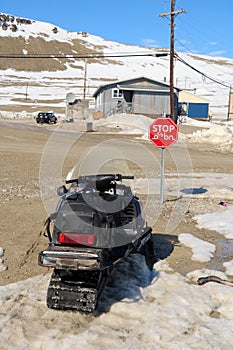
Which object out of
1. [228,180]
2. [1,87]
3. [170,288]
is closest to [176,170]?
[228,180]

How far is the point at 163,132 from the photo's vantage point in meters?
10.7

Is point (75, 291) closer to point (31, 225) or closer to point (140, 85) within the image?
point (31, 225)

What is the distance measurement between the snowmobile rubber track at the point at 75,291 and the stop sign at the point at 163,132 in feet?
20.0

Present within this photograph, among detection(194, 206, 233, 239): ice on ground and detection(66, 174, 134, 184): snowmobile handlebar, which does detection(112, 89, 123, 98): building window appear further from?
detection(66, 174, 134, 184): snowmobile handlebar

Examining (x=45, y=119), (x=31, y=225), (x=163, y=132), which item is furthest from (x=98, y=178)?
(x=45, y=119)

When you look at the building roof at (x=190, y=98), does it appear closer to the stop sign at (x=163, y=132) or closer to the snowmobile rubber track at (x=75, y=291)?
the stop sign at (x=163, y=132)

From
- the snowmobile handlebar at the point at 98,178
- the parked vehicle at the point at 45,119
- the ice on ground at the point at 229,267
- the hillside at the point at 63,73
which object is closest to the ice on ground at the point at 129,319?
the ice on ground at the point at 229,267

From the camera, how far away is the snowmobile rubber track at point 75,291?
4.91 meters

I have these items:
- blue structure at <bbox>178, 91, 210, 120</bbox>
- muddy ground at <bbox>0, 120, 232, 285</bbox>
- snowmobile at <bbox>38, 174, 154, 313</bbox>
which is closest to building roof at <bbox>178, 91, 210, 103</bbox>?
blue structure at <bbox>178, 91, 210, 120</bbox>

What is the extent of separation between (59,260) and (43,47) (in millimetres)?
189674

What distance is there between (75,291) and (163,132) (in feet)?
21.1

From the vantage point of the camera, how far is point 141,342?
4.55m

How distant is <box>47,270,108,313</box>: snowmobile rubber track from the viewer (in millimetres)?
4910

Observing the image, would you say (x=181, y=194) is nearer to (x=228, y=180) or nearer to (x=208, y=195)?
(x=208, y=195)
